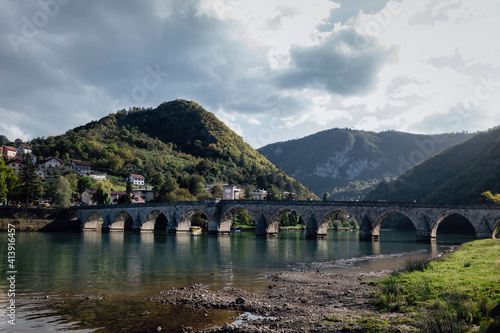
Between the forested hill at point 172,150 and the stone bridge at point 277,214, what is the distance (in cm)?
3170

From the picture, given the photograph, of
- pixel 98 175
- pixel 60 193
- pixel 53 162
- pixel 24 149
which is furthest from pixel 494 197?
pixel 24 149

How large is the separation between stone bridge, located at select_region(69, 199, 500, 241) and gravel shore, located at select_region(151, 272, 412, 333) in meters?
39.5

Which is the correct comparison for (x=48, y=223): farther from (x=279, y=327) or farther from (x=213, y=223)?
(x=279, y=327)

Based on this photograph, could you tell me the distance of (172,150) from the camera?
17488 centimetres

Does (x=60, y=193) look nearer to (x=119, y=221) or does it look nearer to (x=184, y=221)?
(x=119, y=221)

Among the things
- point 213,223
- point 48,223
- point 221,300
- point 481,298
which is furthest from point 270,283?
point 48,223

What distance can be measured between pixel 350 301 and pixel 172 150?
165365mm

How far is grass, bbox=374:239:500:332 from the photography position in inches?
386

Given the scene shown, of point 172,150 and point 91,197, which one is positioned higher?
point 172,150

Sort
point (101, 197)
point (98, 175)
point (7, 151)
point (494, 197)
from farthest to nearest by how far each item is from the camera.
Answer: point (7, 151)
point (98, 175)
point (101, 197)
point (494, 197)

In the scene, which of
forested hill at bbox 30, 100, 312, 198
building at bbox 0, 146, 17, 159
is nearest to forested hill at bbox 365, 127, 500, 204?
forested hill at bbox 30, 100, 312, 198

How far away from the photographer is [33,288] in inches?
740

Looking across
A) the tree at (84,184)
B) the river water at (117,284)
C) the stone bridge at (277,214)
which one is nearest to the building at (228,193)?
the stone bridge at (277,214)

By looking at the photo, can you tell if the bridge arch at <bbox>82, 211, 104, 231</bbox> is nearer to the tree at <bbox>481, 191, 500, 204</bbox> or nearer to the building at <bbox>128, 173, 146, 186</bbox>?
the building at <bbox>128, 173, 146, 186</bbox>
